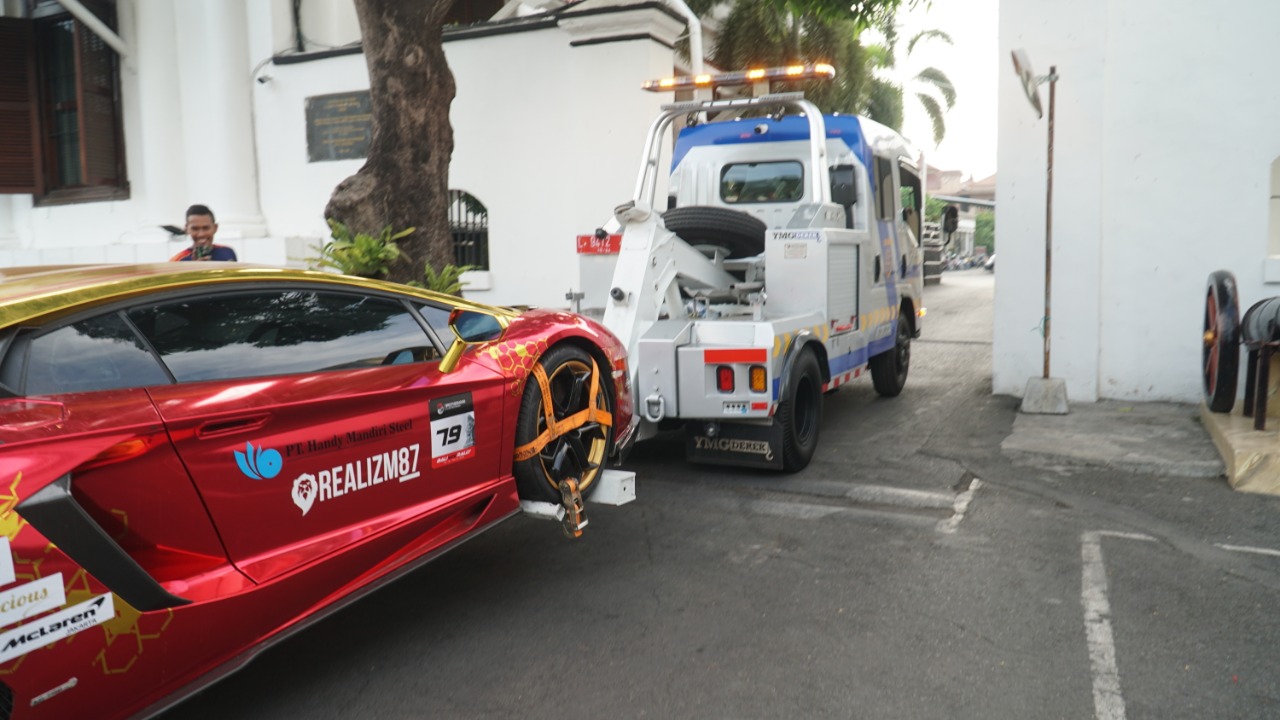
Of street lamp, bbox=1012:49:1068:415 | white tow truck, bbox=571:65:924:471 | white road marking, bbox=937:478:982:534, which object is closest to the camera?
white road marking, bbox=937:478:982:534

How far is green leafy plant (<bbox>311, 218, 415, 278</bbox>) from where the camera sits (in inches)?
351

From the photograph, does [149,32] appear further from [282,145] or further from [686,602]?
[686,602]

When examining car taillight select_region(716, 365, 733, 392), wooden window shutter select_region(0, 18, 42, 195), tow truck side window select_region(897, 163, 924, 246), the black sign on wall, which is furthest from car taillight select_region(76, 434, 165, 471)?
wooden window shutter select_region(0, 18, 42, 195)

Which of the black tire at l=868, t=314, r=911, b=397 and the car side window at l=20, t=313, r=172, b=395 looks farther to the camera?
the black tire at l=868, t=314, r=911, b=397

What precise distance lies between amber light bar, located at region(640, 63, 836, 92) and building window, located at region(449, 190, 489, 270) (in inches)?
230

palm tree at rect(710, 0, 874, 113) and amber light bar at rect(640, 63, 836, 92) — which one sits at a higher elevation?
palm tree at rect(710, 0, 874, 113)

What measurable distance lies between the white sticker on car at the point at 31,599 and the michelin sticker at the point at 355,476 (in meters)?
0.82

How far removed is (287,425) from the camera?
3146 millimetres

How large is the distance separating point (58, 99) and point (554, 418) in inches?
528

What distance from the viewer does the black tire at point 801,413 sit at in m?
6.33

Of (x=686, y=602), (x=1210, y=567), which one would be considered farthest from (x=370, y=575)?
(x=1210, y=567)

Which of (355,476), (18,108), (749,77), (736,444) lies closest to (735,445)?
(736,444)

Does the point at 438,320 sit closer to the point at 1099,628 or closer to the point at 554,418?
the point at 554,418

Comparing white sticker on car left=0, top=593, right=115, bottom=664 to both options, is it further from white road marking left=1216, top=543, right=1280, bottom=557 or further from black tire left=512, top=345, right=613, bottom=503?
white road marking left=1216, top=543, right=1280, bottom=557
